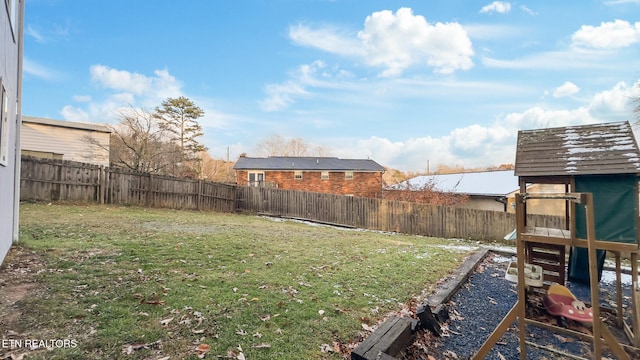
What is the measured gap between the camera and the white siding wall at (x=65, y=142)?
46.1 ft

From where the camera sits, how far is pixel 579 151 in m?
3.79

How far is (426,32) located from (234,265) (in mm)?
11391

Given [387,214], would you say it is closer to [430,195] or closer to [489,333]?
[430,195]

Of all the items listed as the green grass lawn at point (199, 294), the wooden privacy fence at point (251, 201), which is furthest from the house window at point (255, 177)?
the green grass lawn at point (199, 294)

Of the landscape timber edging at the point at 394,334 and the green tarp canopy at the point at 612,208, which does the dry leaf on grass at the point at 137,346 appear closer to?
the landscape timber edging at the point at 394,334

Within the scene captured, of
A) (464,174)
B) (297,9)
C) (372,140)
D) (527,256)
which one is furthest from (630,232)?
(372,140)

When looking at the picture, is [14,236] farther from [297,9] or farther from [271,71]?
[271,71]

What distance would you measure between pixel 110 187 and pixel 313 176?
48.6 feet

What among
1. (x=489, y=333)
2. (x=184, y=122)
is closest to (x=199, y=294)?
(x=489, y=333)

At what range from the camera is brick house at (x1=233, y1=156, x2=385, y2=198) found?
23.7m

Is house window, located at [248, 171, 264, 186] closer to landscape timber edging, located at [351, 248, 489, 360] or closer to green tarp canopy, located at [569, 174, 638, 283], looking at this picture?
landscape timber edging, located at [351, 248, 489, 360]

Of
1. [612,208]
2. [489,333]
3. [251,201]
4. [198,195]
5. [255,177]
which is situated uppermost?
[255,177]

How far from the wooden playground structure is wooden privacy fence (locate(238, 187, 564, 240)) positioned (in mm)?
7459

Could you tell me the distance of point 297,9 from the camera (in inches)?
444
